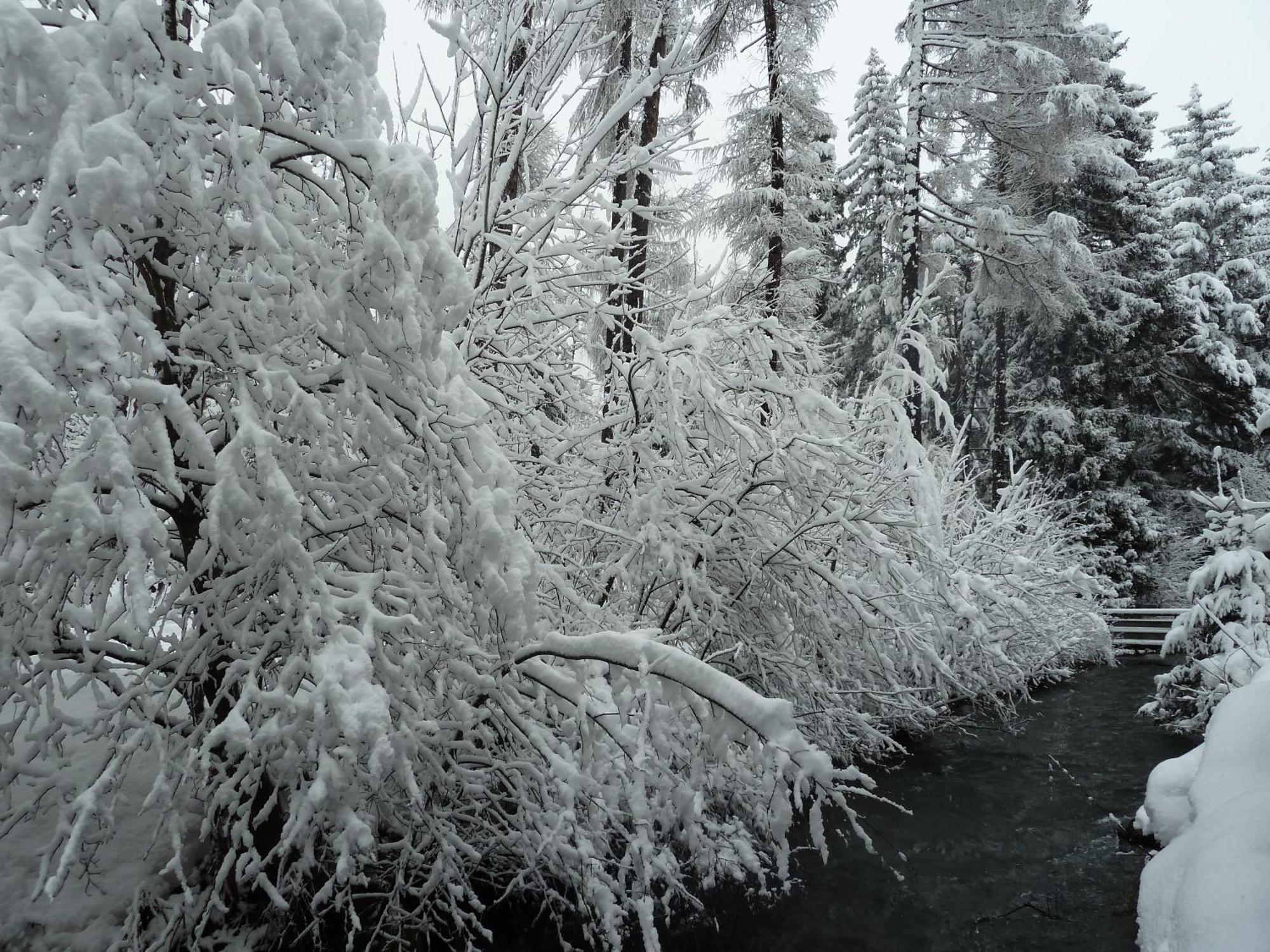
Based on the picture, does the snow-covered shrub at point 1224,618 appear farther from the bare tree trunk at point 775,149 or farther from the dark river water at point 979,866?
the bare tree trunk at point 775,149

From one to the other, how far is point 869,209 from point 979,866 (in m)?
22.7

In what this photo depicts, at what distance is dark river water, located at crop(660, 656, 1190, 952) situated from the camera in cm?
490

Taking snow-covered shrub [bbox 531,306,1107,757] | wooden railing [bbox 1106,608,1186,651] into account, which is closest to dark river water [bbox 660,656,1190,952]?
snow-covered shrub [bbox 531,306,1107,757]

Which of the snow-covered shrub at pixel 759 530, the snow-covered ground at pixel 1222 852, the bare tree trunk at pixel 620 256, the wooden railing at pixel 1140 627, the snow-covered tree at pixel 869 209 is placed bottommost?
the wooden railing at pixel 1140 627

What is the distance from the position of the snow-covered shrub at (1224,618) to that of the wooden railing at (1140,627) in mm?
6426

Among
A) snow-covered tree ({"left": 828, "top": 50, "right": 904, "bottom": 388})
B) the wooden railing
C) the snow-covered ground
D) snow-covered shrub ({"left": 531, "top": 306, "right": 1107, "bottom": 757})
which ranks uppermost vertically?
snow-covered tree ({"left": 828, "top": 50, "right": 904, "bottom": 388})

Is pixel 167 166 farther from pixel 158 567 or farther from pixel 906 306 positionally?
pixel 906 306

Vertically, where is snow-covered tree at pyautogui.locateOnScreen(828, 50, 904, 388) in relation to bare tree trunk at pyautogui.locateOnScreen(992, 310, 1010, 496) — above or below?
Answer: above

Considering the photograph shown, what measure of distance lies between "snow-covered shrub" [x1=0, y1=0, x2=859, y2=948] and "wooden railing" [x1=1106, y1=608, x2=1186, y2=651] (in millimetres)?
15061

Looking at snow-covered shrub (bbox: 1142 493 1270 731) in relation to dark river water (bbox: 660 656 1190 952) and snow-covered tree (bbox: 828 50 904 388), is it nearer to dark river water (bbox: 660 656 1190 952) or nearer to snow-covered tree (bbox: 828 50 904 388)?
dark river water (bbox: 660 656 1190 952)

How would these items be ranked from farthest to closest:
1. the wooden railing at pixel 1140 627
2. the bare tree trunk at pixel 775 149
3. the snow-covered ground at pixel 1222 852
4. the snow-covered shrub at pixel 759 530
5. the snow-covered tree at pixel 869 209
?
1. the snow-covered tree at pixel 869 209
2. the wooden railing at pixel 1140 627
3. the bare tree trunk at pixel 775 149
4. the snow-covered shrub at pixel 759 530
5. the snow-covered ground at pixel 1222 852

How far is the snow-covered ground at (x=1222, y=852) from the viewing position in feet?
9.91

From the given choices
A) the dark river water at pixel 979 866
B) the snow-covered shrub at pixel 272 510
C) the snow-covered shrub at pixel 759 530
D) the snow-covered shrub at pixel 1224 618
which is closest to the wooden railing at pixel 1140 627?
the snow-covered shrub at pixel 1224 618

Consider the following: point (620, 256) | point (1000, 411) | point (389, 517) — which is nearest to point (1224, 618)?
point (620, 256)
